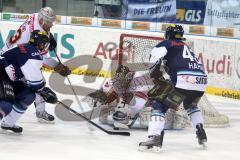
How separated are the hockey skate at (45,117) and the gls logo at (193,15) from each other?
427 cm

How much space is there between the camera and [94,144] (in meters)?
5.32

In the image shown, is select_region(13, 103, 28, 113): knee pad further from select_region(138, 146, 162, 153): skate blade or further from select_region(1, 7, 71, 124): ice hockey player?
select_region(138, 146, 162, 153): skate blade

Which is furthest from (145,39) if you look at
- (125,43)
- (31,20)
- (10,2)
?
(10,2)

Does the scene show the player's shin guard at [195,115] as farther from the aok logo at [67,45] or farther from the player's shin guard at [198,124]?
the aok logo at [67,45]

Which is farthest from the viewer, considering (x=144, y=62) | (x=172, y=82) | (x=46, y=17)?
(x=144, y=62)

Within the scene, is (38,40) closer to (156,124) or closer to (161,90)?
(161,90)

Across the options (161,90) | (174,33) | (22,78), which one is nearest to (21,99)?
(22,78)

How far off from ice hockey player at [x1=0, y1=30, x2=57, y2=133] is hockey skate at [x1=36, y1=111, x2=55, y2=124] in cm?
70

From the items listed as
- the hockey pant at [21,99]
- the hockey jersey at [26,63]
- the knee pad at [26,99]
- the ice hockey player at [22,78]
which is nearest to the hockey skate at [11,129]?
the ice hockey player at [22,78]

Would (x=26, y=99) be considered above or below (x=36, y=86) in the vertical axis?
below

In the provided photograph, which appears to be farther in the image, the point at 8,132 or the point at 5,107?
the point at 8,132

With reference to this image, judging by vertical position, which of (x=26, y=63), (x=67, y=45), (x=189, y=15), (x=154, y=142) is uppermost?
(x=189, y=15)

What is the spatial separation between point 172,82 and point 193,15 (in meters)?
4.89

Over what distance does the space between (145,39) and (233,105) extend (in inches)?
82.7
